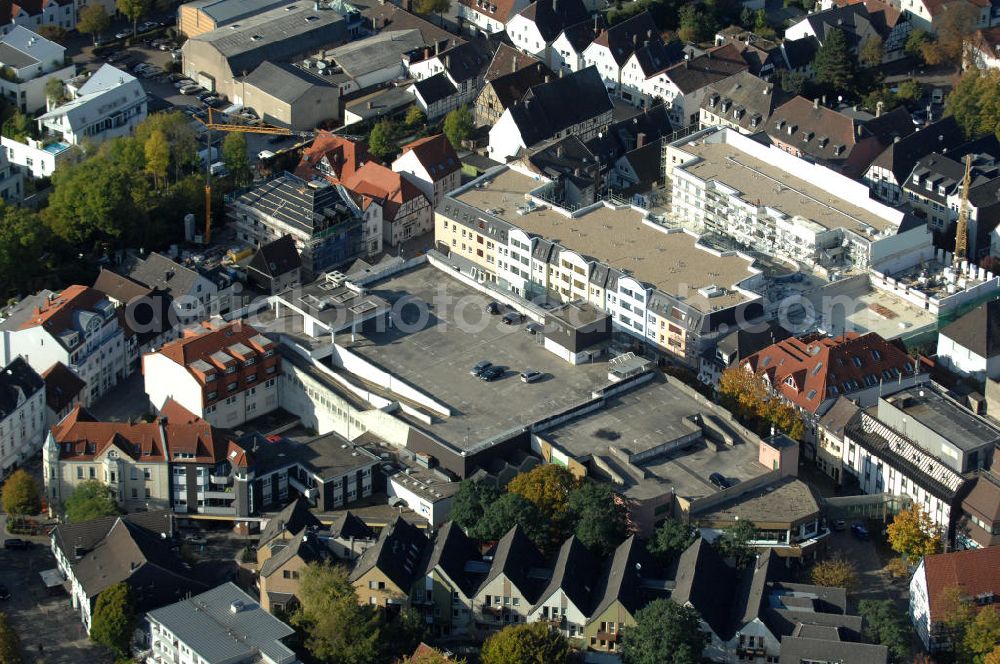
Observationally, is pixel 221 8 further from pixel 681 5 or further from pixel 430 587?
pixel 430 587

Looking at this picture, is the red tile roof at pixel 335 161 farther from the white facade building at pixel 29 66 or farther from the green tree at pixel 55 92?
the white facade building at pixel 29 66

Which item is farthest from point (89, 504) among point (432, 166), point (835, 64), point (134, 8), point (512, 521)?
point (835, 64)

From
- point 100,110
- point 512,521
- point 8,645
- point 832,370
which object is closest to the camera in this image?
point 8,645

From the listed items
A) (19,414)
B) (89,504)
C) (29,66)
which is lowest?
(89,504)

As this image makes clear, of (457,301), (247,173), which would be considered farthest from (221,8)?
(457,301)

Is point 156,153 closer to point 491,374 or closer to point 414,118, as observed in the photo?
point 414,118

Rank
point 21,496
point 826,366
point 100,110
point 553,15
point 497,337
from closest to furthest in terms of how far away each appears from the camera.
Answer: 1. point 21,496
2. point 826,366
3. point 497,337
4. point 100,110
5. point 553,15

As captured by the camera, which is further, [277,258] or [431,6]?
[431,6]

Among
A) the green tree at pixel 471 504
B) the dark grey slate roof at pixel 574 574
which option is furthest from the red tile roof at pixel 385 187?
the dark grey slate roof at pixel 574 574

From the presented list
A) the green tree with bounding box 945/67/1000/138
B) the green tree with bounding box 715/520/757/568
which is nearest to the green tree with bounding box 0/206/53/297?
the green tree with bounding box 715/520/757/568
